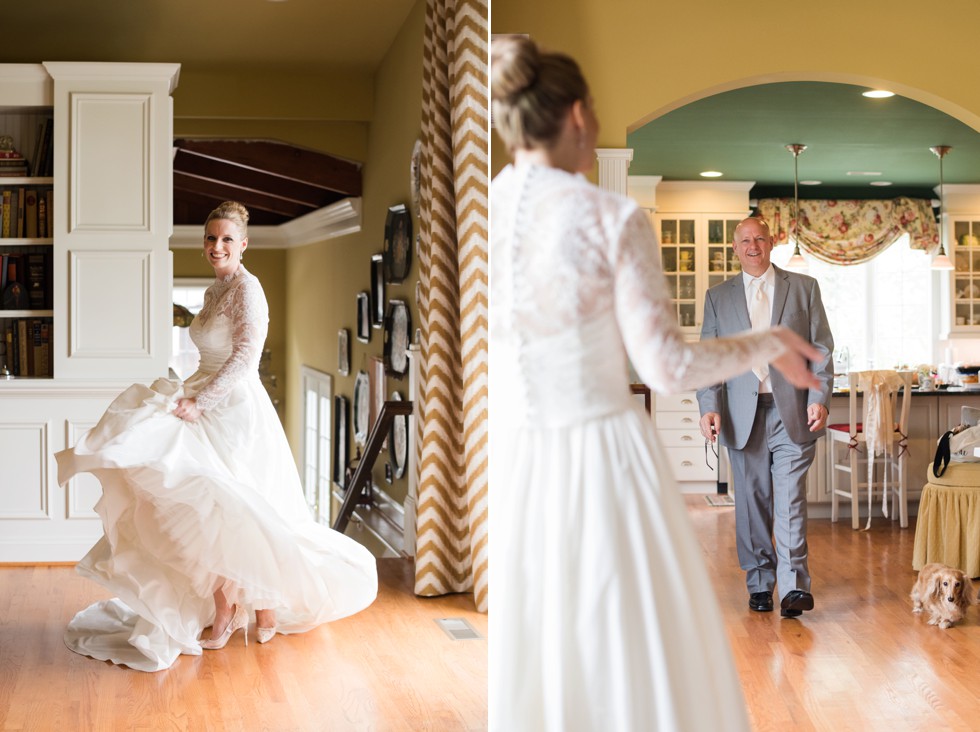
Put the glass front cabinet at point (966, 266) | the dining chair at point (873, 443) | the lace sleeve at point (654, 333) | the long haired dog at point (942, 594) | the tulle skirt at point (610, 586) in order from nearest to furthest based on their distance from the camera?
the lace sleeve at point (654, 333) → the tulle skirt at point (610, 586) → the glass front cabinet at point (966, 266) → the dining chair at point (873, 443) → the long haired dog at point (942, 594)

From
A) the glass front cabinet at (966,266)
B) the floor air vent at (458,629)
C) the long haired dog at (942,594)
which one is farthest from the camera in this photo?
the floor air vent at (458,629)

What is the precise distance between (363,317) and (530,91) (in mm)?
924

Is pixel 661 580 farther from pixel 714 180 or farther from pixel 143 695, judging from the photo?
pixel 143 695

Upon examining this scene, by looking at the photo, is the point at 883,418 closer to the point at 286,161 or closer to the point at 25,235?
the point at 286,161

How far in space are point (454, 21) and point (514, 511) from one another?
144cm

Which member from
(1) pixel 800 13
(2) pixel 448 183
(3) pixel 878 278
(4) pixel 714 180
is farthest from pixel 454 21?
(3) pixel 878 278

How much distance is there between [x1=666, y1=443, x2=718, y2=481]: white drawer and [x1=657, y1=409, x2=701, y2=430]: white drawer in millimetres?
35

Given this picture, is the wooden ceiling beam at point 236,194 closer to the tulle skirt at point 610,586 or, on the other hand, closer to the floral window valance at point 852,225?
the tulle skirt at point 610,586

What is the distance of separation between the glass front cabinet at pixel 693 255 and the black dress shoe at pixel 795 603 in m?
0.55

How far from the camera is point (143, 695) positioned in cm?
235

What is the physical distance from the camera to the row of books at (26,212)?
2.27 meters

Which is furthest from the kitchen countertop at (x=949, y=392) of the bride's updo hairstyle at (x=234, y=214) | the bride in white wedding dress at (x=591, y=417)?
the bride's updo hairstyle at (x=234, y=214)

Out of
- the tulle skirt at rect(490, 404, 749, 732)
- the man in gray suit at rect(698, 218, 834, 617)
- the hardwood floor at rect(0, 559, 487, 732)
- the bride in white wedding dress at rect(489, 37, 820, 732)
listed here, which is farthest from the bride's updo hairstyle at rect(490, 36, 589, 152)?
the hardwood floor at rect(0, 559, 487, 732)

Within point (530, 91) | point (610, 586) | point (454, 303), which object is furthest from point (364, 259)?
point (610, 586)
